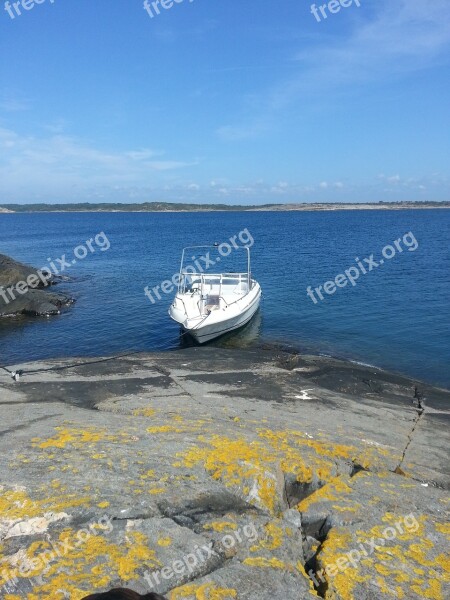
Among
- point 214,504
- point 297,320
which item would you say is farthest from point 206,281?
point 214,504

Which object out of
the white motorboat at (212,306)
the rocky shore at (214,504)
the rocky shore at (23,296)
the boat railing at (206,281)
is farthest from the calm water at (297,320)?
the rocky shore at (214,504)

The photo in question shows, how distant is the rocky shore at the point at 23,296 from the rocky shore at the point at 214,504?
24.7 metres

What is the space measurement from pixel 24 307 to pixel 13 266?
24.1 ft

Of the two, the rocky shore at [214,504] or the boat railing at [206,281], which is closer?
the rocky shore at [214,504]

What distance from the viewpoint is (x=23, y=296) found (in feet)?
112

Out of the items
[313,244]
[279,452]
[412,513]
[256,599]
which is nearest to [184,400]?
[279,452]

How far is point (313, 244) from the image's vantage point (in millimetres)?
83188

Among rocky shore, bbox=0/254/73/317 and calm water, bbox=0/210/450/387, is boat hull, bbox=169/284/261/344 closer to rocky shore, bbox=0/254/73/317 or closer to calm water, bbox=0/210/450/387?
calm water, bbox=0/210/450/387

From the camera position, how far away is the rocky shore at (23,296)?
3309 centimetres

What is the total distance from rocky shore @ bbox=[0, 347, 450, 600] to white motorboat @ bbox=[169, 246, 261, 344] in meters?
14.2

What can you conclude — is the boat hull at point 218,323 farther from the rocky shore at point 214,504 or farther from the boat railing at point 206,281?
the rocky shore at point 214,504

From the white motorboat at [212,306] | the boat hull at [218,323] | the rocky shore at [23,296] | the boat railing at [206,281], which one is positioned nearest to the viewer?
the boat hull at [218,323]

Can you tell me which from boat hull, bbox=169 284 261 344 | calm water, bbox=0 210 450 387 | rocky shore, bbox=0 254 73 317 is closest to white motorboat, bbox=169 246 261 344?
boat hull, bbox=169 284 261 344

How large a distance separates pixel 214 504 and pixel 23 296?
32.5 metres
